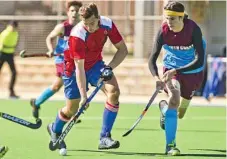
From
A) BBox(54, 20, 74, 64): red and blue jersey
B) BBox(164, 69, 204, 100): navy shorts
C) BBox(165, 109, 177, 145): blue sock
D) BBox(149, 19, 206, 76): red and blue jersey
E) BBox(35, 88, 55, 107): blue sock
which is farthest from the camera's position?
BBox(35, 88, 55, 107): blue sock

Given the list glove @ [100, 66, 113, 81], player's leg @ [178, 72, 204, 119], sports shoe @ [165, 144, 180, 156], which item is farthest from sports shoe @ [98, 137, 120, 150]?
player's leg @ [178, 72, 204, 119]

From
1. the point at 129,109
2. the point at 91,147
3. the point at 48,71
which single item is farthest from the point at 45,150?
the point at 48,71

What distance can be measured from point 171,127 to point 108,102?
29.2 inches

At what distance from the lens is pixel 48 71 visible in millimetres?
18750

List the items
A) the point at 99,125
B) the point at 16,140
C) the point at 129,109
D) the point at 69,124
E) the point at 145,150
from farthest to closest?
the point at 129,109 → the point at 99,125 → the point at 16,140 → the point at 145,150 → the point at 69,124

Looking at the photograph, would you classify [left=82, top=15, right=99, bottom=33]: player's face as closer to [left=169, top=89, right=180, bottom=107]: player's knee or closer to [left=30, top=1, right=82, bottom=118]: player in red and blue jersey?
[left=169, top=89, right=180, bottom=107]: player's knee

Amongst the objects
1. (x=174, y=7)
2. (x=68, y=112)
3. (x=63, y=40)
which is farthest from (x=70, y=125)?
(x=63, y=40)

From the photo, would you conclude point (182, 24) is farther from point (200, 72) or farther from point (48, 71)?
point (48, 71)

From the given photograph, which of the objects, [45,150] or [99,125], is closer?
[45,150]

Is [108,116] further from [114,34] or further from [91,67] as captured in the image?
[114,34]

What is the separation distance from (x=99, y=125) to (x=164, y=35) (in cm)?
328

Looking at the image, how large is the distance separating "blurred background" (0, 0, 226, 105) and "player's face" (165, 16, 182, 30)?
832 cm

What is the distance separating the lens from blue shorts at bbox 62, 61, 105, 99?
341 inches

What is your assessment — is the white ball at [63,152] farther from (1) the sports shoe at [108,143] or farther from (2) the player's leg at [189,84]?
(2) the player's leg at [189,84]
